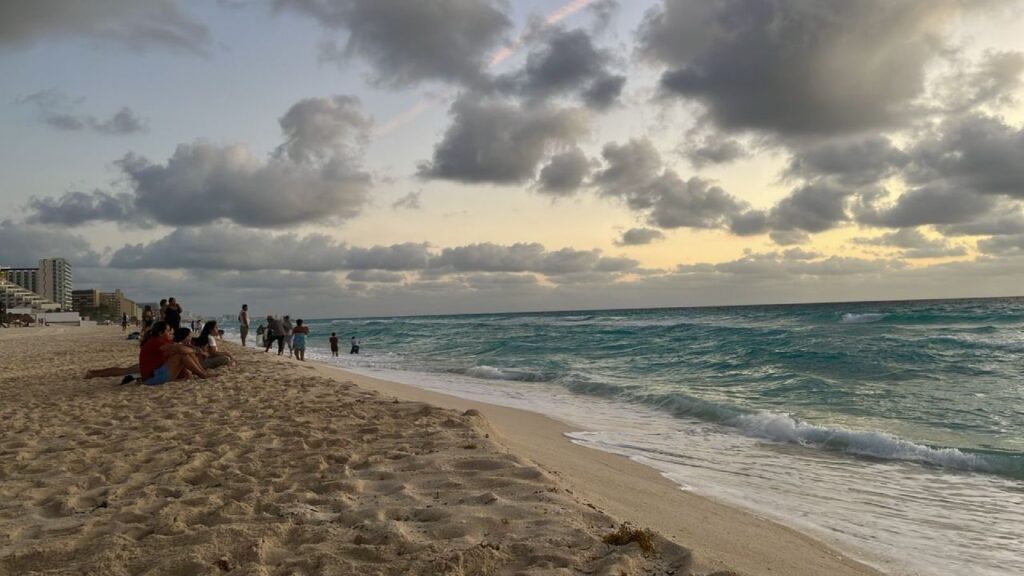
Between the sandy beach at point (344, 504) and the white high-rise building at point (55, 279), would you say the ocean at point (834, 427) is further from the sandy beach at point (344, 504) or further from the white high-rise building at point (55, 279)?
the white high-rise building at point (55, 279)

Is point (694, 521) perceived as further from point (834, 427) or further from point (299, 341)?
point (299, 341)

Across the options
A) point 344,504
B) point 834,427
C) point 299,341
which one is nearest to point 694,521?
point 344,504

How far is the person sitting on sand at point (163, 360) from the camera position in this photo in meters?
10.5

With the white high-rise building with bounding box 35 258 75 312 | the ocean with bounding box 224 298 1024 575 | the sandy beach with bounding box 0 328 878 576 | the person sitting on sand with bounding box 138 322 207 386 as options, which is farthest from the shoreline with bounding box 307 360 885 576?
the white high-rise building with bounding box 35 258 75 312

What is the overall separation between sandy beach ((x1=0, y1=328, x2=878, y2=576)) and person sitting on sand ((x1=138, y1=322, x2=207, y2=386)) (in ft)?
10.1

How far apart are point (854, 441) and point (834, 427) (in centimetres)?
89

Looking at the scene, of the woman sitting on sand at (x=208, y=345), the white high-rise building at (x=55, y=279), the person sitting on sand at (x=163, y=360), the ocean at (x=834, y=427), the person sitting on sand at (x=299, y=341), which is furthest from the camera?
the white high-rise building at (x=55, y=279)

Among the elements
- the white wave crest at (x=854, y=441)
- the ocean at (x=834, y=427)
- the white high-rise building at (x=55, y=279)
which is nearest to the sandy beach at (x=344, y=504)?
the ocean at (x=834, y=427)

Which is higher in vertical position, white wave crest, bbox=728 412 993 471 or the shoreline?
the shoreline

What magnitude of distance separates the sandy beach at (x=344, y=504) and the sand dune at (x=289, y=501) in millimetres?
14

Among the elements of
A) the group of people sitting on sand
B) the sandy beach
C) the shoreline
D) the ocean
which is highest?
the group of people sitting on sand

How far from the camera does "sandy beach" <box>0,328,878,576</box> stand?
10.3 feet

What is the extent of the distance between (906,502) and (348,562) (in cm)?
490

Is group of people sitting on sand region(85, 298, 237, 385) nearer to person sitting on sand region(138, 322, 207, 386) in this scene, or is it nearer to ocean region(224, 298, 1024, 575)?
person sitting on sand region(138, 322, 207, 386)
